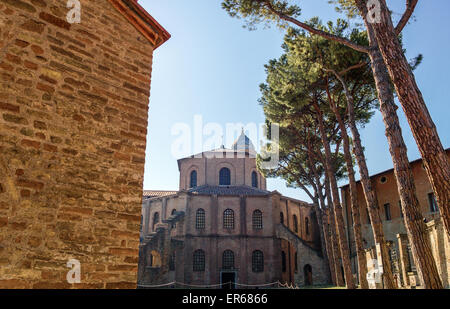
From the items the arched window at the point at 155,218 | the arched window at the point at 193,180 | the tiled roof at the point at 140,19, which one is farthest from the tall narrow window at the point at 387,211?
the tiled roof at the point at 140,19

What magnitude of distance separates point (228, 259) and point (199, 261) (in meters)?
2.46

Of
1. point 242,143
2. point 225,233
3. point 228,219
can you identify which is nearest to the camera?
point 225,233

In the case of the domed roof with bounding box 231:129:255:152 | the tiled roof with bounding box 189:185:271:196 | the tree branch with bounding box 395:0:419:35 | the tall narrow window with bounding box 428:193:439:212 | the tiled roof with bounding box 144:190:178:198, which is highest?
the domed roof with bounding box 231:129:255:152

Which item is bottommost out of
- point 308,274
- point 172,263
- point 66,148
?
point 308,274

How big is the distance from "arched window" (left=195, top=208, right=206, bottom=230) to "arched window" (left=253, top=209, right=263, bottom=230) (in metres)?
4.48

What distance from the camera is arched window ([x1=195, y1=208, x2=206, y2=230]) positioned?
28.2 metres

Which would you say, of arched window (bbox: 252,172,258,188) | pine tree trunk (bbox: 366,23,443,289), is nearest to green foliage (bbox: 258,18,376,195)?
pine tree trunk (bbox: 366,23,443,289)

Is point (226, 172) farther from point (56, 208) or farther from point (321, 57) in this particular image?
point (56, 208)

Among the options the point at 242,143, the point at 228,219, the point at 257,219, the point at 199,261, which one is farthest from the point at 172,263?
the point at 242,143

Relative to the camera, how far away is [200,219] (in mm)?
28516

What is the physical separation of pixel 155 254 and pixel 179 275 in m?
2.56

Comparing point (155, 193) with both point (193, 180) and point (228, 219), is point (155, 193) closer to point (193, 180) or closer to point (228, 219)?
point (193, 180)

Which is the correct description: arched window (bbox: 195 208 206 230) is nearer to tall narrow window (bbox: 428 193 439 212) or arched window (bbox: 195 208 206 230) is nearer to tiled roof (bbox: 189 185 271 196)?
tiled roof (bbox: 189 185 271 196)
